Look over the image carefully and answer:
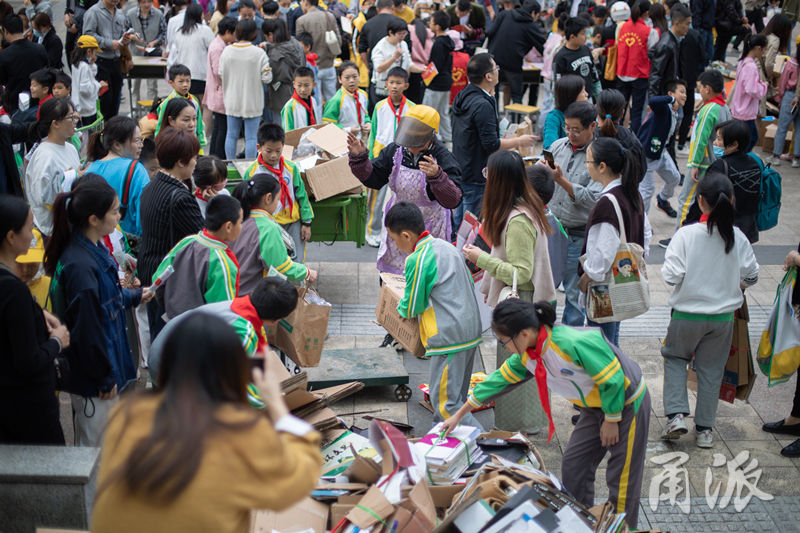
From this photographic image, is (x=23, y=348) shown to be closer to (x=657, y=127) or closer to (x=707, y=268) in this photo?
(x=707, y=268)

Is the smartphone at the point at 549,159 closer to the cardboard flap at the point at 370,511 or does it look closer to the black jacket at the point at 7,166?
the cardboard flap at the point at 370,511

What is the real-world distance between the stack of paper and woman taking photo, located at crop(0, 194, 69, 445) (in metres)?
1.91

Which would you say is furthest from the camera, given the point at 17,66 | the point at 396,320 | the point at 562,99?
the point at 17,66

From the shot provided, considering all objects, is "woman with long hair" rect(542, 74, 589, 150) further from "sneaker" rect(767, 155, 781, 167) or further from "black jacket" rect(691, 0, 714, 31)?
"black jacket" rect(691, 0, 714, 31)

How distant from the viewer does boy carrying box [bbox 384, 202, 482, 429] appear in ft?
17.0

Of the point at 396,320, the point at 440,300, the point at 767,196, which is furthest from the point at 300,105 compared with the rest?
the point at 767,196

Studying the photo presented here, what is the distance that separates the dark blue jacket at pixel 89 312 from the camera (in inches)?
171

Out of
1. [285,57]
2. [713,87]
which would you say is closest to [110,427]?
[713,87]

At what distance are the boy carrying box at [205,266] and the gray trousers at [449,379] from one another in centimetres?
139

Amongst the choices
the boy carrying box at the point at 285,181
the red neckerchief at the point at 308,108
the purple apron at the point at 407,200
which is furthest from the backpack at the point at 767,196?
the red neckerchief at the point at 308,108

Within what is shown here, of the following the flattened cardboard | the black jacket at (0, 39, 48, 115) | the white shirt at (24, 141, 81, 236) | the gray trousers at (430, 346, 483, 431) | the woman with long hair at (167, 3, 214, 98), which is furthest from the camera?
the woman with long hair at (167, 3, 214, 98)

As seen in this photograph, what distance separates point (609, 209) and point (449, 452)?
6.64ft

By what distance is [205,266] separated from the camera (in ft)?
16.6

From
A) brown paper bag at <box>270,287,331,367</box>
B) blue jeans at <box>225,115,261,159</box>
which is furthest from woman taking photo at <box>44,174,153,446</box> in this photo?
blue jeans at <box>225,115,261,159</box>
